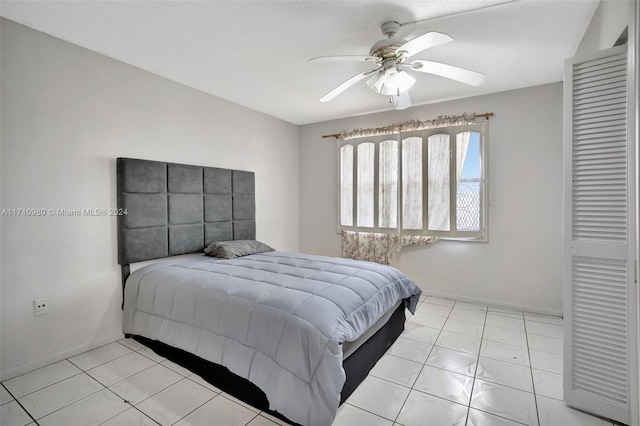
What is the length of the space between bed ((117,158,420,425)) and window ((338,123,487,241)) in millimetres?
1337

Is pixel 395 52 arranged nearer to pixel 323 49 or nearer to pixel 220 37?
pixel 323 49

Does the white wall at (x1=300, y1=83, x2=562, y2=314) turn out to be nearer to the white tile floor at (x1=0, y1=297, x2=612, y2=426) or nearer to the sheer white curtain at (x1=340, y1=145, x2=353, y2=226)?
the white tile floor at (x1=0, y1=297, x2=612, y2=426)

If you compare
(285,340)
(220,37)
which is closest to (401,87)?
(220,37)

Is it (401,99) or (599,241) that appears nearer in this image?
(599,241)

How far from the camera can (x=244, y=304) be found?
191 centimetres

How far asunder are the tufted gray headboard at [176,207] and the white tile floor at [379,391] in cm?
91

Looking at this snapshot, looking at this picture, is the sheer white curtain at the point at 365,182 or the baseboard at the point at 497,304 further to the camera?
the sheer white curtain at the point at 365,182

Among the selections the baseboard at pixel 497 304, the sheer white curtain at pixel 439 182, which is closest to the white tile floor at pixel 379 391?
the baseboard at pixel 497 304

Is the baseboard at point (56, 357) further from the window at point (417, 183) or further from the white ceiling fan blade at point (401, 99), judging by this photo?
the white ceiling fan blade at point (401, 99)

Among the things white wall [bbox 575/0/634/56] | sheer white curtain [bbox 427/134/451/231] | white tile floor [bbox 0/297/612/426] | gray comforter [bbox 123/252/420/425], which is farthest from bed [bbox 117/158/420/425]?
white wall [bbox 575/0/634/56]

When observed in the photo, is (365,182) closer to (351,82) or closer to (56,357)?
(351,82)

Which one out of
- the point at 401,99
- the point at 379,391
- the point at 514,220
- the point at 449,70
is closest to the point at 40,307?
the point at 379,391

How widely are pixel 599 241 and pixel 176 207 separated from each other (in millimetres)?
3357

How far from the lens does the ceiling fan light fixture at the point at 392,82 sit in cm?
223
